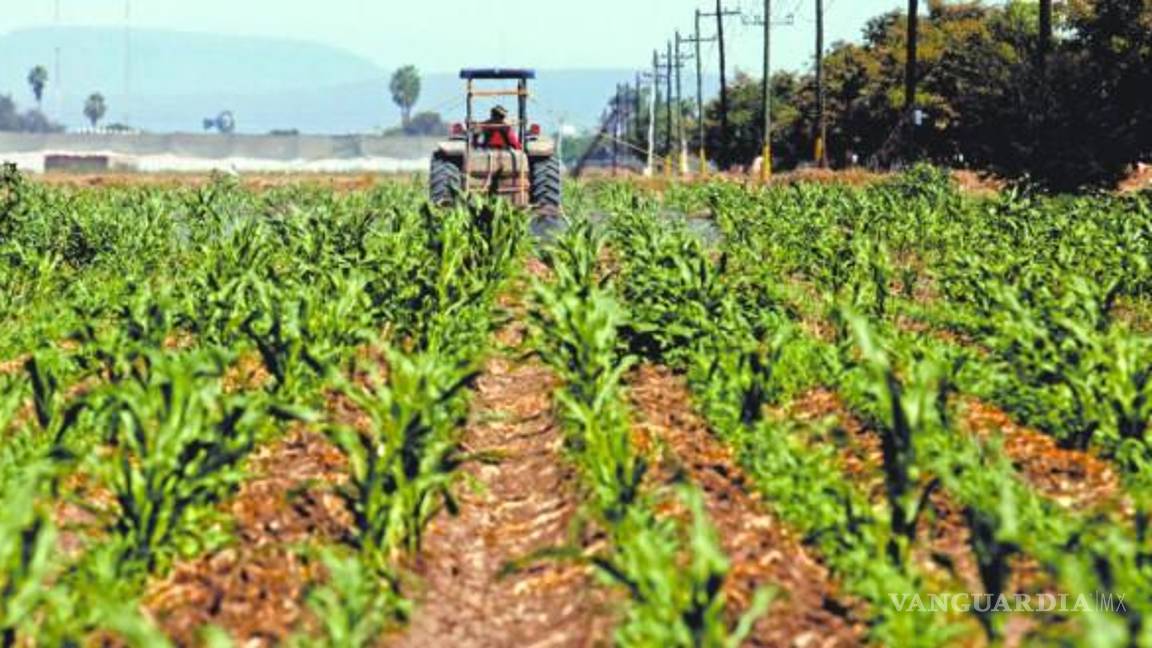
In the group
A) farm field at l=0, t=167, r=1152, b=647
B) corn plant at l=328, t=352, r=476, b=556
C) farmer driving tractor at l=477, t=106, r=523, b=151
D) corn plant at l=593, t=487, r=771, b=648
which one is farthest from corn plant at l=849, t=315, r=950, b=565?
farmer driving tractor at l=477, t=106, r=523, b=151

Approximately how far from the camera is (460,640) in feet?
19.3

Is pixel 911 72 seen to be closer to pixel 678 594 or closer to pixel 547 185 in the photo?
pixel 547 185

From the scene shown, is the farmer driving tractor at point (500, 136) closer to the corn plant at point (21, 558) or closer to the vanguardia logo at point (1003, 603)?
the vanguardia logo at point (1003, 603)

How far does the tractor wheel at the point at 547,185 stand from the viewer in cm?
2325

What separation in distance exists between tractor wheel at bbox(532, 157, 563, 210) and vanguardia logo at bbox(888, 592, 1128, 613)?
58.0ft

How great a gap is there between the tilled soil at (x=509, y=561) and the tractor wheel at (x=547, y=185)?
44.6 feet

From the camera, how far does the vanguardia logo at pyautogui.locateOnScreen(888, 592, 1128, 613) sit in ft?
17.3

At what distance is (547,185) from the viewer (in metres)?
23.2

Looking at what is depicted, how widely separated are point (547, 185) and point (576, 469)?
614 inches

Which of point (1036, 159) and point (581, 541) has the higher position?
point (1036, 159)

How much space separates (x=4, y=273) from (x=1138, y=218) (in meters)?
12.4

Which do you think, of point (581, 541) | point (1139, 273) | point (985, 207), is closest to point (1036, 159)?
point (985, 207)

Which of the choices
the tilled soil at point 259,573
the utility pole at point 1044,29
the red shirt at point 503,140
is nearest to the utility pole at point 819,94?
the utility pole at point 1044,29

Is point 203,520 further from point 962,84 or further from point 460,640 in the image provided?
point 962,84
